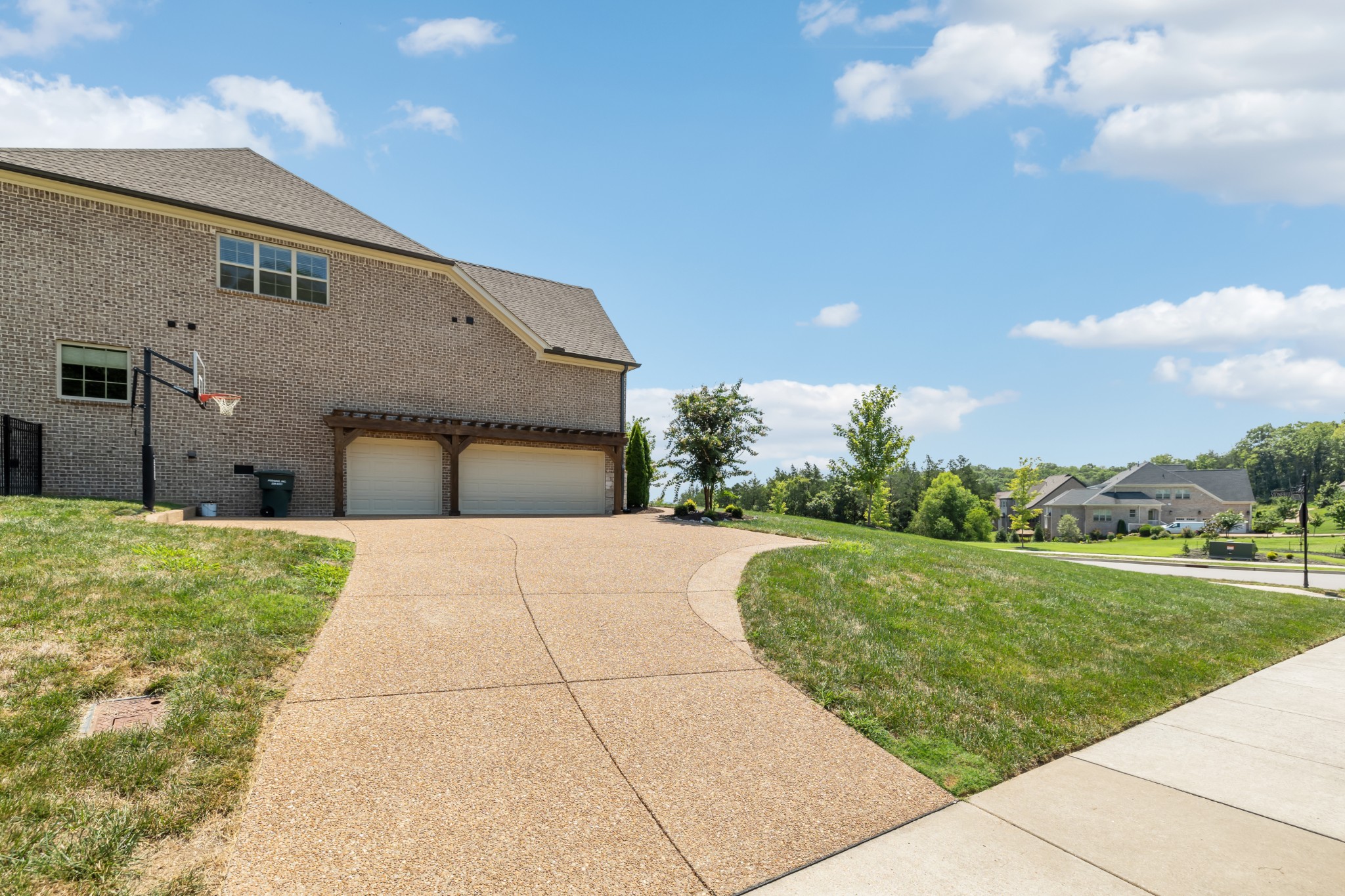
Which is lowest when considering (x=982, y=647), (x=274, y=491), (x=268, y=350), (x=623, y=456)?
(x=982, y=647)

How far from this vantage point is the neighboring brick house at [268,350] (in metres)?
14.0

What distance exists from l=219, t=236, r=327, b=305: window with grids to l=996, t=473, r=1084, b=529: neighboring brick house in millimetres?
68404

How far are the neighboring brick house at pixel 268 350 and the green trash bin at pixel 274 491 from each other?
50 centimetres

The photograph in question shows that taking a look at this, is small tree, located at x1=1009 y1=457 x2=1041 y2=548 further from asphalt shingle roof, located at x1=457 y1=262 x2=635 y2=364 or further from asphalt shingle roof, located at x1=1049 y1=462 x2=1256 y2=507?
asphalt shingle roof, located at x1=457 y1=262 x2=635 y2=364

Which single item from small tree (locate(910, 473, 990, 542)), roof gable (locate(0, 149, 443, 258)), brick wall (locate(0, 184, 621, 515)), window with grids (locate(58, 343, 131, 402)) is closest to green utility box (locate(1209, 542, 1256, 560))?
small tree (locate(910, 473, 990, 542))

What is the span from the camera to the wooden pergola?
1659 cm

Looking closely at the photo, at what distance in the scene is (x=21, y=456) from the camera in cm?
1324

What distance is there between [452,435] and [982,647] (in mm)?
14427

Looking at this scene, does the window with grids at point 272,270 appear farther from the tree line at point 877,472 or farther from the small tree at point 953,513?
the small tree at point 953,513

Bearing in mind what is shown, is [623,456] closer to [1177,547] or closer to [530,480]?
[530,480]

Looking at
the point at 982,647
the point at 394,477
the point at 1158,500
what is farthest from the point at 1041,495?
the point at 982,647

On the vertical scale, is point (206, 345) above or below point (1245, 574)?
above

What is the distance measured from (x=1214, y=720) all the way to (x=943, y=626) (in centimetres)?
257

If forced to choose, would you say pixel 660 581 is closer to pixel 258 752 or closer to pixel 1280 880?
pixel 258 752
